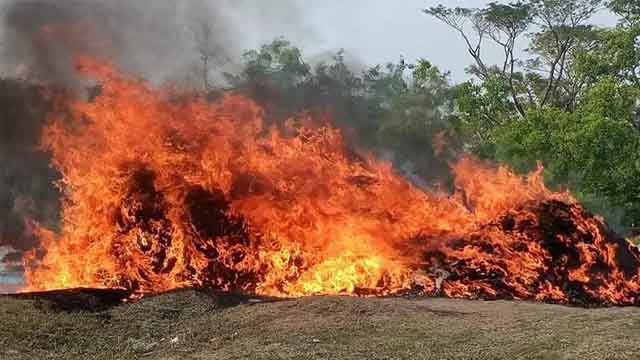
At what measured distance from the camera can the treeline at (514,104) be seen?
23062mm

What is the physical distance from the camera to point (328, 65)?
123 ft

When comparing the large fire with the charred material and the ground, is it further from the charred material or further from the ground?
the ground

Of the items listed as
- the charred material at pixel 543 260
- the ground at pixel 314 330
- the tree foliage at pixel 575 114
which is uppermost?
the tree foliage at pixel 575 114

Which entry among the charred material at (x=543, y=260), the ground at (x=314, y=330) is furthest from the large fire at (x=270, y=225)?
the ground at (x=314, y=330)

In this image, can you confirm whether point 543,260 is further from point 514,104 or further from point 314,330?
point 514,104

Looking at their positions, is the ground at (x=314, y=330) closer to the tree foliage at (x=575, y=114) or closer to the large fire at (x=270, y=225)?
the large fire at (x=270, y=225)

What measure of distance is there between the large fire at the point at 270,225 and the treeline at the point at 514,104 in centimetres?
299

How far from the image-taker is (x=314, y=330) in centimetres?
1111

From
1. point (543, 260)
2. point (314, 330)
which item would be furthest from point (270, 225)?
point (543, 260)

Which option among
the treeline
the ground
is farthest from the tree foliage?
the ground

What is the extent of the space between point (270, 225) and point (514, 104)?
2110cm

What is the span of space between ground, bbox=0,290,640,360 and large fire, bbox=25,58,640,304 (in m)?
2.20

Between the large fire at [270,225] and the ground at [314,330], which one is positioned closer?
the ground at [314,330]

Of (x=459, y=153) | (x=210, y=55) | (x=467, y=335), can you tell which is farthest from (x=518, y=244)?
(x=459, y=153)
